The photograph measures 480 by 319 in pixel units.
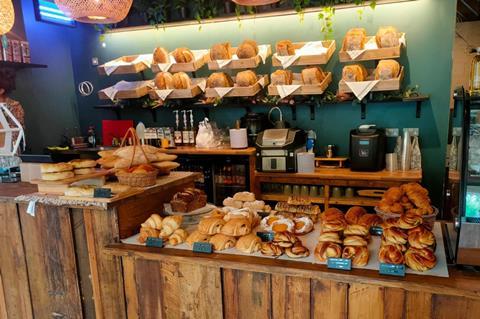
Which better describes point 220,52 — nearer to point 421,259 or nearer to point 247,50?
point 247,50

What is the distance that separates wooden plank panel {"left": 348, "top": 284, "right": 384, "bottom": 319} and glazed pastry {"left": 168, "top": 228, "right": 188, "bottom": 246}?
769 mm

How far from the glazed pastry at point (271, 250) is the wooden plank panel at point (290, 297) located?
0.10m

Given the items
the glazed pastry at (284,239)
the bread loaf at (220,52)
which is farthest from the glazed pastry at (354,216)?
the bread loaf at (220,52)

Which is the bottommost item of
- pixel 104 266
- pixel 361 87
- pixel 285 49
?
pixel 104 266

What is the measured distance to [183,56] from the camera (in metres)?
4.08

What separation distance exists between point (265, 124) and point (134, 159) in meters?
2.23

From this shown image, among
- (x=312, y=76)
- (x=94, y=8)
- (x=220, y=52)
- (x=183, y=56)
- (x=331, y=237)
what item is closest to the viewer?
(x=331, y=237)

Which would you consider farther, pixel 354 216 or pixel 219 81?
pixel 219 81

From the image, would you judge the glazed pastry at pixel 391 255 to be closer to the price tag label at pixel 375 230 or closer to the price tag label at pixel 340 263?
the price tag label at pixel 340 263

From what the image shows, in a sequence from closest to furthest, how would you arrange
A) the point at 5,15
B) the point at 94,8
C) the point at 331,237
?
the point at 331,237, the point at 94,8, the point at 5,15

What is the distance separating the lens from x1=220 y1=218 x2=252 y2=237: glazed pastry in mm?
1644

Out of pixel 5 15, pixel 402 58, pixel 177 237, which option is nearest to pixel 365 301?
pixel 177 237

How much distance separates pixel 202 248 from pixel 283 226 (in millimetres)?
382

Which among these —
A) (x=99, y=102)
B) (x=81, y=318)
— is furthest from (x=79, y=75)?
(x=81, y=318)
